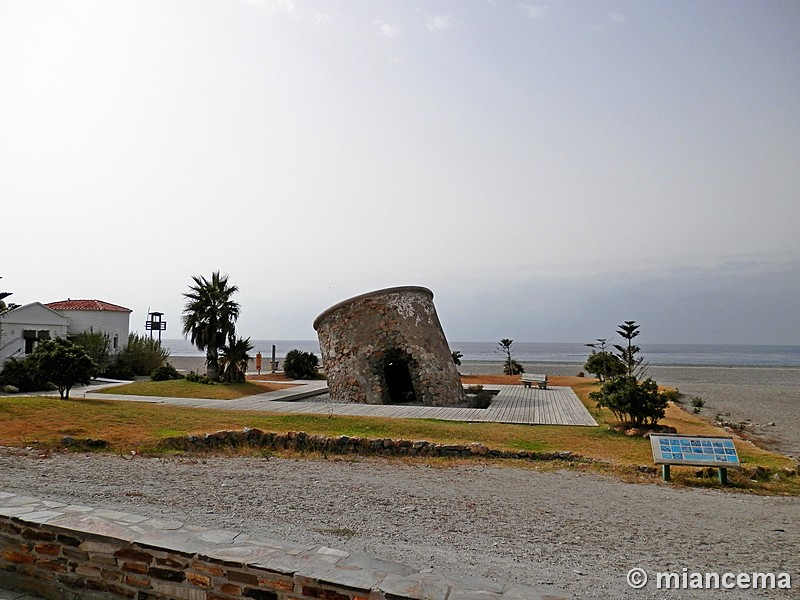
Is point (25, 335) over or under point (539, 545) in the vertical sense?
over

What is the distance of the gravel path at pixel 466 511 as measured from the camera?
4.84m

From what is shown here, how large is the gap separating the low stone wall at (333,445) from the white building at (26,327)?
18533 millimetres

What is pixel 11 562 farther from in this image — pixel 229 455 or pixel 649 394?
pixel 649 394

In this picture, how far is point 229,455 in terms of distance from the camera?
9.74 m

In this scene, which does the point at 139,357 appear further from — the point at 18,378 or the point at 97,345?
the point at 18,378

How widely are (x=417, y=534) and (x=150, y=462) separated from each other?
5441mm

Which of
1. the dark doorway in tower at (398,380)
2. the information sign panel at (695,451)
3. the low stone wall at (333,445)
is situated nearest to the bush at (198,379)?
the dark doorway in tower at (398,380)

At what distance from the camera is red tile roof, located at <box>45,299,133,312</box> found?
101 ft

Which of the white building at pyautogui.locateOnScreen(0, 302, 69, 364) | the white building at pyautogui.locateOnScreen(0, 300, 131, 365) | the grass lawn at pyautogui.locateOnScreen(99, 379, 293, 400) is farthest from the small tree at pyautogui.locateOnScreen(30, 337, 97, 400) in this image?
the white building at pyautogui.locateOnScreen(0, 302, 69, 364)

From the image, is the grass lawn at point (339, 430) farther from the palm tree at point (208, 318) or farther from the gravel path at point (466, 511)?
the palm tree at point (208, 318)

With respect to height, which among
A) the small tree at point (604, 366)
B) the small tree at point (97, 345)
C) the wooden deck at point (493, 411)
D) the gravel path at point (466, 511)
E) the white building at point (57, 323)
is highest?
the white building at point (57, 323)

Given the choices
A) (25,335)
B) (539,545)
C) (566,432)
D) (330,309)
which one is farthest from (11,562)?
(25,335)

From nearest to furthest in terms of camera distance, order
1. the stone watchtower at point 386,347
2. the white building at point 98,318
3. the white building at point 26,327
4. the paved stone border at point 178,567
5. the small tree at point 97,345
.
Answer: the paved stone border at point 178,567 → the stone watchtower at point 386,347 → the white building at point 26,327 → the small tree at point 97,345 → the white building at point 98,318

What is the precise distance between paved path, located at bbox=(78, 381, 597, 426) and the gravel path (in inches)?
212
